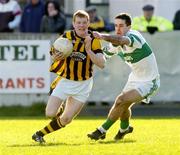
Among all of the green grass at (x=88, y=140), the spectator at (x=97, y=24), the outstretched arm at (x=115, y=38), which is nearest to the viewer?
the green grass at (x=88, y=140)

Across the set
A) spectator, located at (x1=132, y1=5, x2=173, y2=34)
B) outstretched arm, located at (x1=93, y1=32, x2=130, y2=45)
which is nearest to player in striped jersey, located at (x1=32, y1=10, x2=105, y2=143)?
outstretched arm, located at (x1=93, y1=32, x2=130, y2=45)

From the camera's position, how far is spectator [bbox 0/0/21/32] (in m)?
20.7

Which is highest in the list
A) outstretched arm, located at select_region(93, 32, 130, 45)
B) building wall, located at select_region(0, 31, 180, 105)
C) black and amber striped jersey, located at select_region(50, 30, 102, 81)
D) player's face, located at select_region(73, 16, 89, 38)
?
player's face, located at select_region(73, 16, 89, 38)

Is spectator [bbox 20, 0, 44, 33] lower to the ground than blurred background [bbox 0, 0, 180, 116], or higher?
higher

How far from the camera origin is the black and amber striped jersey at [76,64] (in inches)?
500

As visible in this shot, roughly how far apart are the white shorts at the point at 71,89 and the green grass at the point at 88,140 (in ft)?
2.21

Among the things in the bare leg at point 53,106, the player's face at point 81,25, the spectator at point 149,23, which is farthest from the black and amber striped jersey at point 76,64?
the spectator at point 149,23

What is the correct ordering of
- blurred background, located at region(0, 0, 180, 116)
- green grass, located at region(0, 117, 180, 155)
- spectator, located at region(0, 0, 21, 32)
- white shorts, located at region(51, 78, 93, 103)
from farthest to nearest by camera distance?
spectator, located at region(0, 0, 21, 32) < blurred background, located at region(0, 0, 180, 116) < white shorts, located at region(51, 78, 93, 103) < green grass, located at region(0, 117, 180, 155)

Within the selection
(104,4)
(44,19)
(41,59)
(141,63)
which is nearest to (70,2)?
(104,4)

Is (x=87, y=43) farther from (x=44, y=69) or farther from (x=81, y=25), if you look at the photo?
(x=44, y=69)

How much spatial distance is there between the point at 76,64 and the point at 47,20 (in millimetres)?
7880

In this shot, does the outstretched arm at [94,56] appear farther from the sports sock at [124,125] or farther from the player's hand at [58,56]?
the sports sock at [124,125]

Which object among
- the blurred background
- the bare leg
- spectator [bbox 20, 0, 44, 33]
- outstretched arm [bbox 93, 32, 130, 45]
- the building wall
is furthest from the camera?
spectator [bbox 20, 0, 44, 33]

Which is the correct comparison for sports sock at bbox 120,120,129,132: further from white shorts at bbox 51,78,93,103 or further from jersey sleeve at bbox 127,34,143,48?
jersey sleeve at bbox 127,34,143,48
